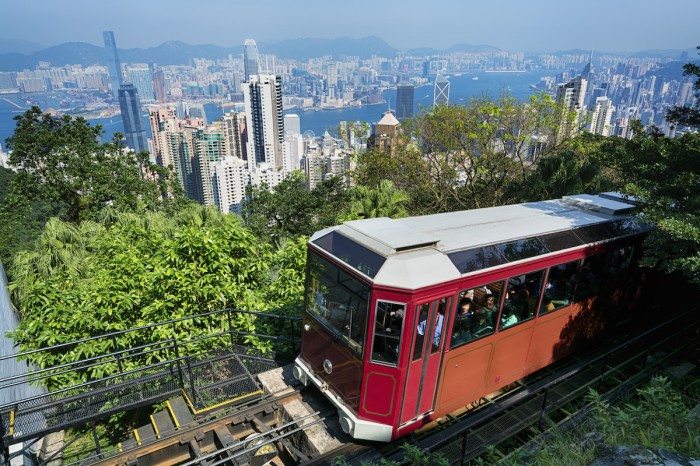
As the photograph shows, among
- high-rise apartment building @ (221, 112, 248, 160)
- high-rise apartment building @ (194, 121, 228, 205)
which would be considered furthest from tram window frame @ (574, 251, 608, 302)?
high-rise apartment building @ (221, 112, 248, 160)

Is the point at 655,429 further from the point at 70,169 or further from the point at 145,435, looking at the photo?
the point at 70,169

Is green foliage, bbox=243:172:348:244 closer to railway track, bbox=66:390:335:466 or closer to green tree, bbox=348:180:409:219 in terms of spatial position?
green tree, bbox=348:180:409:219

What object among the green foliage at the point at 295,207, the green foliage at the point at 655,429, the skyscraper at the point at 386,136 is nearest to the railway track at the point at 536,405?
the green foliage at the point at 655,429

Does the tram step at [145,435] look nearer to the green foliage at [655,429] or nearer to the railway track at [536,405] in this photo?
the railway track at [536,405]

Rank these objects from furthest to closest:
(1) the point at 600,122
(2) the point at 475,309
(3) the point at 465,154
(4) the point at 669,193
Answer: (1) the point at 600,122
(3) the point at 465,154
(4) the point at 669,193
(2) the point at 475,309

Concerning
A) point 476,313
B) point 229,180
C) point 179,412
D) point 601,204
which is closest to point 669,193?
point 601,204

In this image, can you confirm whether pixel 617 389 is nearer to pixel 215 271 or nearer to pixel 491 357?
pixel 491 357
